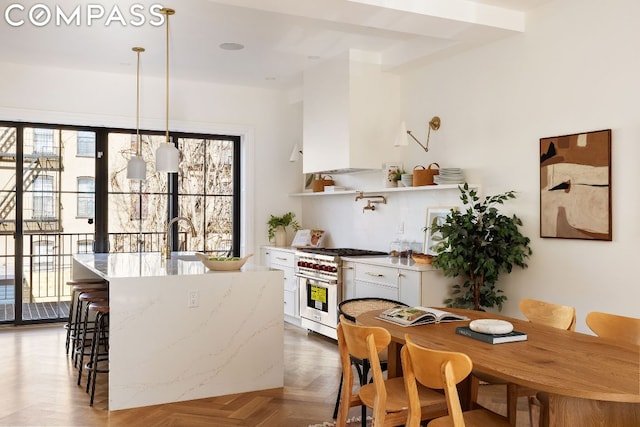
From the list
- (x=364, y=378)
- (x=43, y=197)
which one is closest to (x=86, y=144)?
(x=43, y=197)

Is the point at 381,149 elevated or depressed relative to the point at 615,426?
elevated

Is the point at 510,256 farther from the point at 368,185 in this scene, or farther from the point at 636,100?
the point at 368,185

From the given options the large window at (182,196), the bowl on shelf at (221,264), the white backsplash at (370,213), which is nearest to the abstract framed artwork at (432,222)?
the white backsplash at (370,213)

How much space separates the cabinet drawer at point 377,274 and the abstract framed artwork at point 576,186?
129 cm

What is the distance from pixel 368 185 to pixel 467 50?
6.16 feet

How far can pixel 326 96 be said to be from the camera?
629 cm

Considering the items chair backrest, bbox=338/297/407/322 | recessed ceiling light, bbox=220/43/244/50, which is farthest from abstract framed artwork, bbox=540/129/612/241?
recessed ceiling light, bbox=220/43/244/50

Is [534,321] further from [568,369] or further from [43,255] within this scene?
[43,255]

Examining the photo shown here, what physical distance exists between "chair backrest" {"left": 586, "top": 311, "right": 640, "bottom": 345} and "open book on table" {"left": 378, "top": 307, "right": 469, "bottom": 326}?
65 cm

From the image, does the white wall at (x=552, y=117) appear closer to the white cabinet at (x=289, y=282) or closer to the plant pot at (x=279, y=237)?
the white cabinet at (x=289, y=282)

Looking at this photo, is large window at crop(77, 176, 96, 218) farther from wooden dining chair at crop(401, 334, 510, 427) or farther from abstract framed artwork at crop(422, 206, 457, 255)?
wooden dining chair at crop(401, 334, 510, 427)

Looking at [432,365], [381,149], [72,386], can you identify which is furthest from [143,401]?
[381,149]

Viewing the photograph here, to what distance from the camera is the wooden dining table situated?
2090 millimetres

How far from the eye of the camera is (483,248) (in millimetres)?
4684
